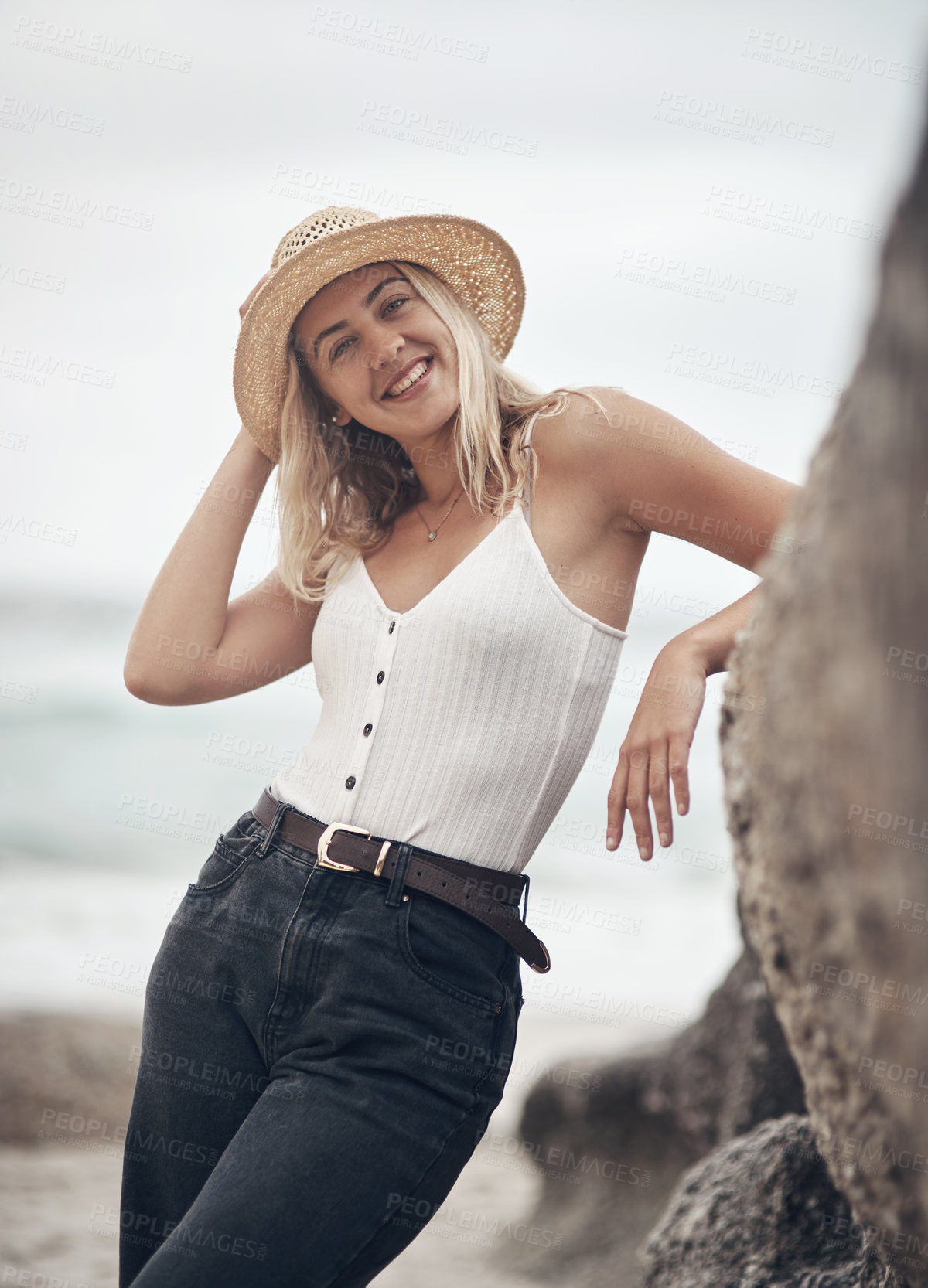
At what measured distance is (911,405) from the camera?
744 millimetres

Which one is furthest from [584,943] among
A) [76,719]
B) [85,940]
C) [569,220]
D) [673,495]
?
[569,220]

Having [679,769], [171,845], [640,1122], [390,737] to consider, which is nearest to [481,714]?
[390,737]

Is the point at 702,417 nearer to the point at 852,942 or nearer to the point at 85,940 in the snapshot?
the point at 85,940

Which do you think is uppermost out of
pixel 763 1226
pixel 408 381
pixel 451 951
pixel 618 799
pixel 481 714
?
pixel 408 381

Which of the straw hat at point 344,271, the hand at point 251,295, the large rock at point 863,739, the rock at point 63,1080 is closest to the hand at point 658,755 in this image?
the large rock at point 863,739

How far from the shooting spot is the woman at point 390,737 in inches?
58.3

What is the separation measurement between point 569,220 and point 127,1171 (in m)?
18.4

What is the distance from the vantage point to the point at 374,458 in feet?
7.52

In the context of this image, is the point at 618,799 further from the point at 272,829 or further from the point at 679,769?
the point at 272,829

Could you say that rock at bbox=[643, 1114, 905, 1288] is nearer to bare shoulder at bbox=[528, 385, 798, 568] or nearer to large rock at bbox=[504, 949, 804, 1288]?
large rock at bbox=[504, 949, 804, 1288]

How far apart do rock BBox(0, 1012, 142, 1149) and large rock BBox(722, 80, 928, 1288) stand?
4.16 metres

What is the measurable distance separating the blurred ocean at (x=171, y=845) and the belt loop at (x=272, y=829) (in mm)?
3983

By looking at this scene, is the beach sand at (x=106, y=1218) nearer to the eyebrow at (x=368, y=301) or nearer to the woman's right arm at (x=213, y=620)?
the woman's right arm at (x=213, y=620)

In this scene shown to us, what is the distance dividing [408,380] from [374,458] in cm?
35
